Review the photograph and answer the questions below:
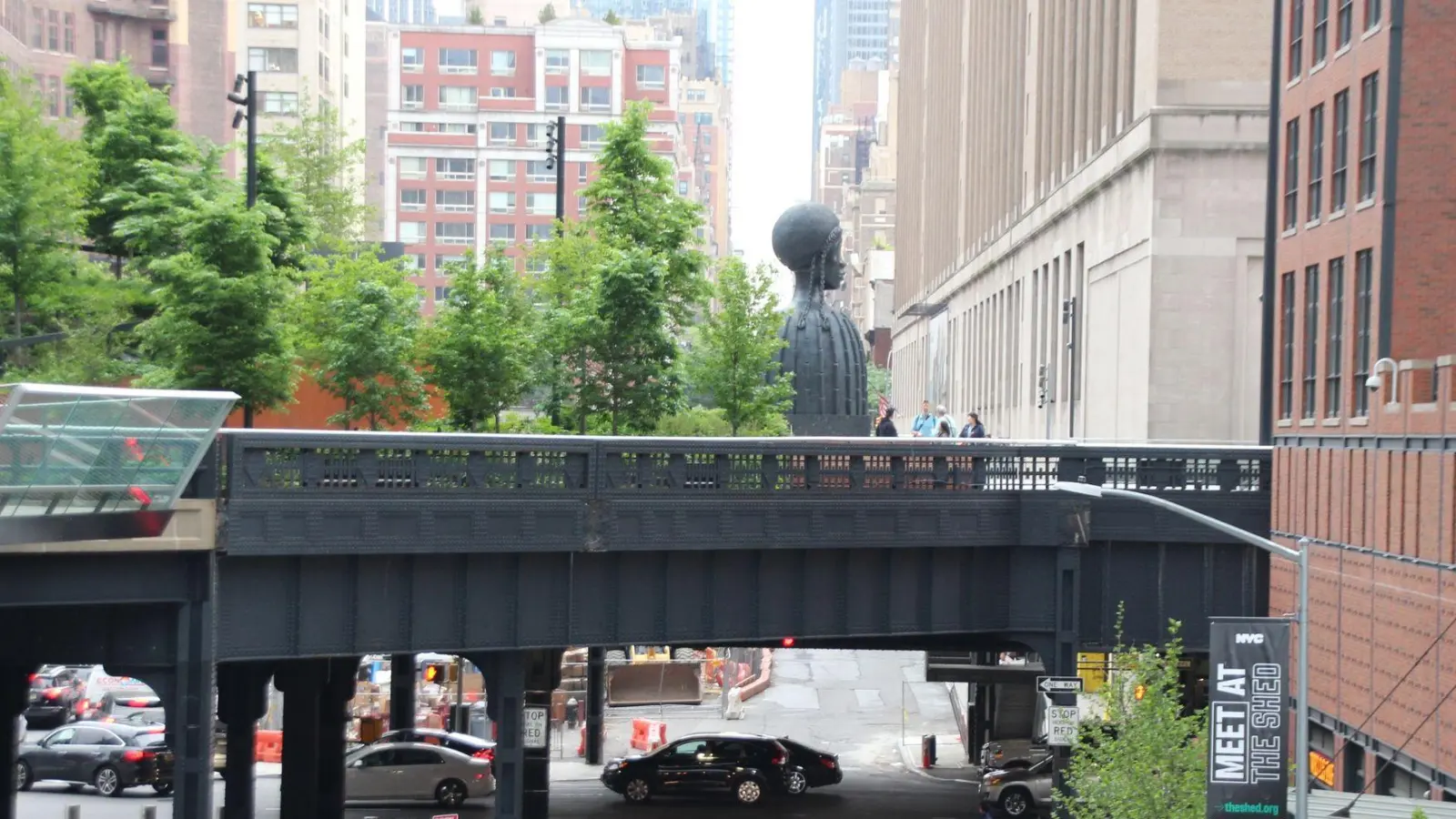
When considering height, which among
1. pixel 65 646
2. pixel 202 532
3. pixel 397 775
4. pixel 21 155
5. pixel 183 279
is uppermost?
pixel 21 155

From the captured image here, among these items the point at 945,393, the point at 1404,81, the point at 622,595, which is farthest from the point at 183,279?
the point at 945,393

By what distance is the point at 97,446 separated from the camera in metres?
23.5

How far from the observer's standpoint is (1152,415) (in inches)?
1965

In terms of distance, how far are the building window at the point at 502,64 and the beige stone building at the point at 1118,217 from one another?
5731cm

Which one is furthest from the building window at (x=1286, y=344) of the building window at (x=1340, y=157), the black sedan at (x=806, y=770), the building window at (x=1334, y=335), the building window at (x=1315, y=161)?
the black sedan at (x=806, y=770)

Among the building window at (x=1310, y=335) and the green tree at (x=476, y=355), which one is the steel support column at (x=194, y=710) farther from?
the green tree at (x=476, y=355)

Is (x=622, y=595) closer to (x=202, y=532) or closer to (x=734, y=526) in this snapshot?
(x=734, y=526)

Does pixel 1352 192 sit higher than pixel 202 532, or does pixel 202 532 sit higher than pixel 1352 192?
pixel 1352 192

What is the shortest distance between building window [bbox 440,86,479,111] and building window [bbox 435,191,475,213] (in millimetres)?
6596

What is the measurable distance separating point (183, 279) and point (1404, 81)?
28.2 metres

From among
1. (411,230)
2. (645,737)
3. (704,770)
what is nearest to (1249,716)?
(704,770)

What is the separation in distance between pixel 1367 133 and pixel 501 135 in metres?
122

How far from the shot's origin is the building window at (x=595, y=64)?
5812 inches

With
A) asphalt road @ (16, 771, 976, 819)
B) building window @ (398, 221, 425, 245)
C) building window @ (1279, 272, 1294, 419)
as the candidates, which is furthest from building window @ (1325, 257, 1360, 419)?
building window @ (398, 221, 425, 245)
